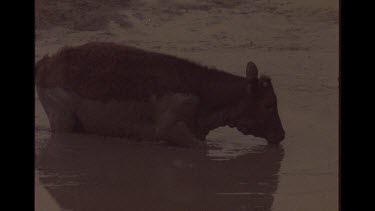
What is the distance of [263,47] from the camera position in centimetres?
215

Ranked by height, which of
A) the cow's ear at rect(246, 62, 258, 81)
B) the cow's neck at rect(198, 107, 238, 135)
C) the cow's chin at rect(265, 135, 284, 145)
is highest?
the cow's ear at rect(246, 62, 258, 81)

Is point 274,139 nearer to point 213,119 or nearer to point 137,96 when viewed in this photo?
point 213,119

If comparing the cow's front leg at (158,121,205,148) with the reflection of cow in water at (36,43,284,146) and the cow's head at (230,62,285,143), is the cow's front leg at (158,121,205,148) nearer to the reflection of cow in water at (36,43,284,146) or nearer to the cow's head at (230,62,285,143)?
the reflection of cow in water at (36,43,284,146)

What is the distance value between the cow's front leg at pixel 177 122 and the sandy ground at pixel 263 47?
0.23 feet

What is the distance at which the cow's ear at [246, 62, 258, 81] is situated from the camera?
2.14 m

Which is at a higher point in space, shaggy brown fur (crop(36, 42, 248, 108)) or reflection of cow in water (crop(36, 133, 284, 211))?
shaggy brown fur (crop(36, 42, 248, 108))

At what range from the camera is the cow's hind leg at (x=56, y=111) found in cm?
210

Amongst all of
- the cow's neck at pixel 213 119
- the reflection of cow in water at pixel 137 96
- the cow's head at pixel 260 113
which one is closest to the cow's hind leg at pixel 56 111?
the reflection of cow in water at pixel 137 96

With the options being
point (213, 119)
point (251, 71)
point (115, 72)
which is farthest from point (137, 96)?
point (251, 71)

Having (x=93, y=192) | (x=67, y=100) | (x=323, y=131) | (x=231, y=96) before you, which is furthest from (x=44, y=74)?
(x=323, y=131)

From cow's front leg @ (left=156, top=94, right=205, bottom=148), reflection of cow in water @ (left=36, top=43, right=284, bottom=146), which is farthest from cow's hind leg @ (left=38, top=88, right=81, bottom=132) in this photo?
cow's front leg @ (left=156, top=94, right=205, bottom=148)

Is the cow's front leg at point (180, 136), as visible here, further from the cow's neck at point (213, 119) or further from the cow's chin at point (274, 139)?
the cow's chin at point (274, 139)

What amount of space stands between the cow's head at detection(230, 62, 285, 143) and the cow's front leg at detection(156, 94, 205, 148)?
0.13 meters
